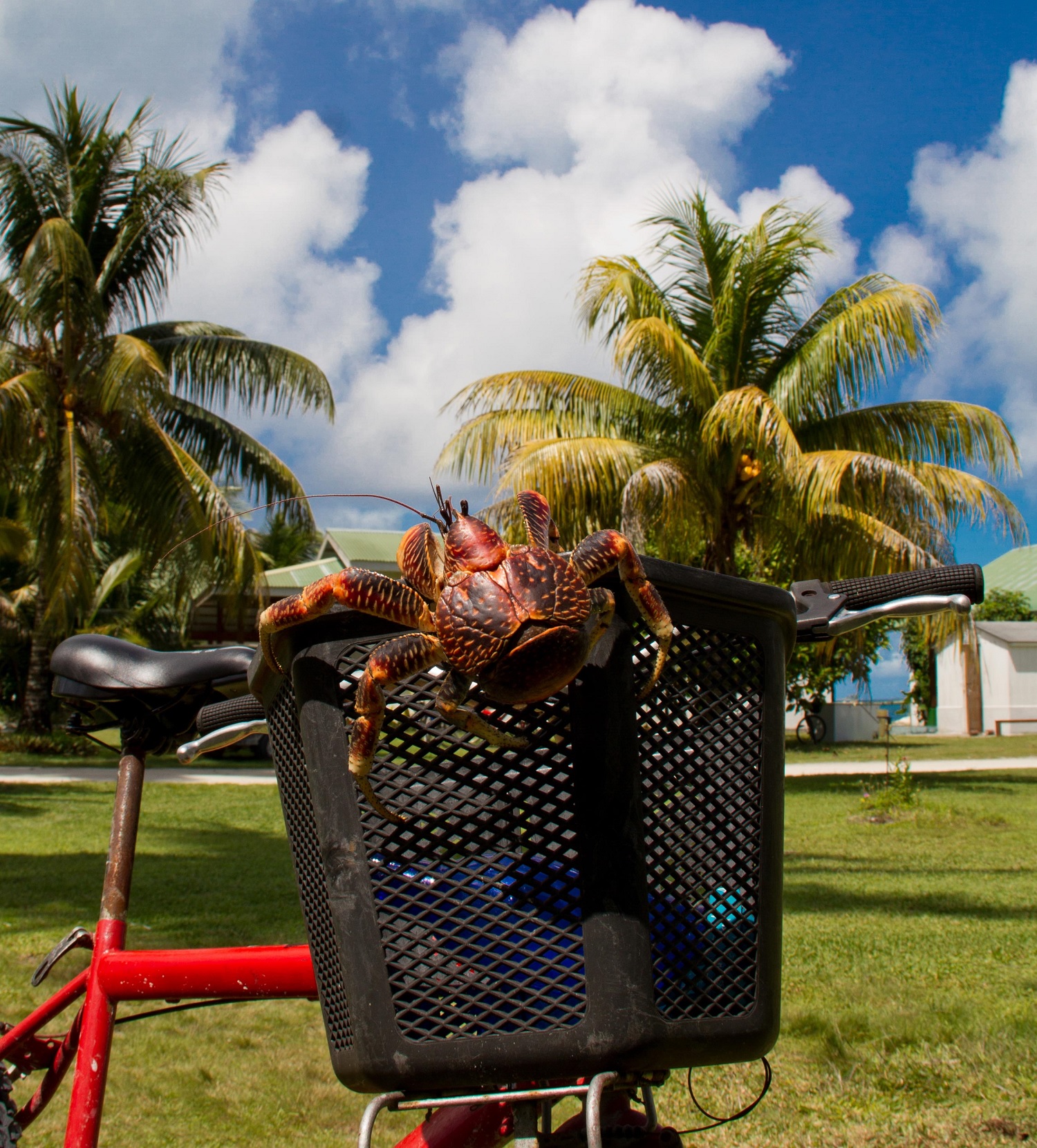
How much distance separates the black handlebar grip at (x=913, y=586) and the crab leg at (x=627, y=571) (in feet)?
1.91

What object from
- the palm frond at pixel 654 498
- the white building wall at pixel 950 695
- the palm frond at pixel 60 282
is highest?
the palm frond at pixel 60 282

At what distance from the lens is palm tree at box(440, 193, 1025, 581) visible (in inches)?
467

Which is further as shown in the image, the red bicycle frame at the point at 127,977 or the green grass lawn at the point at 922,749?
the green grass lawn at the point at 922,749

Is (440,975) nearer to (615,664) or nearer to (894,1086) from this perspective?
(615,664)

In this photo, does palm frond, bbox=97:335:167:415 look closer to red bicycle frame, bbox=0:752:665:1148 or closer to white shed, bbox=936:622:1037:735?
red bicycle frame, bbox=0:752:665:1148

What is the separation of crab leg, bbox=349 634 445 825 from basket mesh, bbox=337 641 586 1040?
61mm

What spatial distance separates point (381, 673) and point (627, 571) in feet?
0.81

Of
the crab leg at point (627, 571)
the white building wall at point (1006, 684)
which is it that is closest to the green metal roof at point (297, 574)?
the white building wall at point (1006, 684)

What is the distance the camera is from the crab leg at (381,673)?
0.90 metres

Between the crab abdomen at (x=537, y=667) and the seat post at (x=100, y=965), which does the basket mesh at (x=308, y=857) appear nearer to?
the crab abdomen at (x=537, y=667)

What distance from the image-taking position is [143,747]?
6.30 feet

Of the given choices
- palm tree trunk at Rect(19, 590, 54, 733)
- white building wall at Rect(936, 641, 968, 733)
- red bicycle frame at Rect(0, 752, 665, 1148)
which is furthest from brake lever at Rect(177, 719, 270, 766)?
white building wall at Rect(936, 641, 968, 733)

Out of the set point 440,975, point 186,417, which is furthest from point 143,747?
point 186,417

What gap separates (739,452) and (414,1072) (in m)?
11.9
